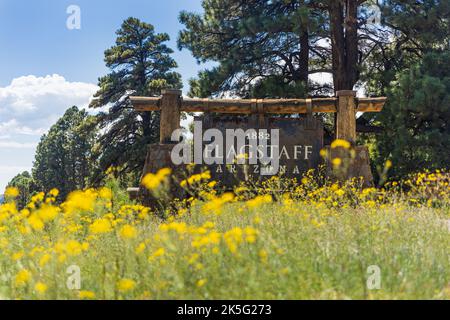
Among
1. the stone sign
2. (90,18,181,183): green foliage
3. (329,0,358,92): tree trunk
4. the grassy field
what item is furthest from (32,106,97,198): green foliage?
the grassy field

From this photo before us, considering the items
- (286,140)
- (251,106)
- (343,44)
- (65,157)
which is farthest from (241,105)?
(65,157)

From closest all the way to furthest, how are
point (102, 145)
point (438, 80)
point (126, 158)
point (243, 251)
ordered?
point (243, 251)
point (438, 80)
point (126, 158)
point (102, 145)

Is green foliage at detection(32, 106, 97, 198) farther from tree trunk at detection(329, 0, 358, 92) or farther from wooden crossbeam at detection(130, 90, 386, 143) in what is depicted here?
wooden crossbeam at detection(130, 90, 386, 143)

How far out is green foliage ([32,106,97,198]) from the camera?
30.9 meters

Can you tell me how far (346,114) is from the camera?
9742mm

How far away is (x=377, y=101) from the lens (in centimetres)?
986

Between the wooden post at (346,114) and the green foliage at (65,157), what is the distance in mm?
23135

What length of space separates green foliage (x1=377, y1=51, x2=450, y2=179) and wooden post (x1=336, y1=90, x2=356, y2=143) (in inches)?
155

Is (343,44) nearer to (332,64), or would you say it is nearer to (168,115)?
(332,64)

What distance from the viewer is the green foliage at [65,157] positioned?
30938 millimetres

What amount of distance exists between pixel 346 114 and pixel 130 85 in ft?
44.7
